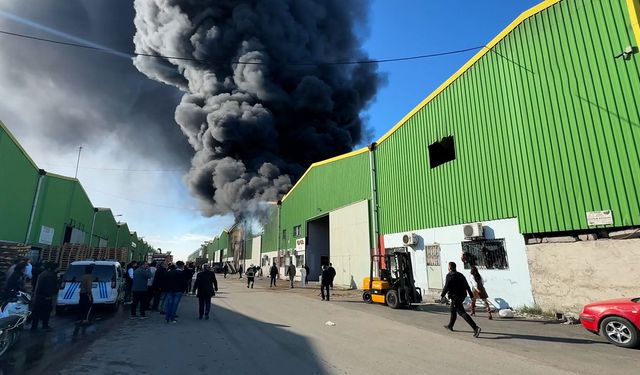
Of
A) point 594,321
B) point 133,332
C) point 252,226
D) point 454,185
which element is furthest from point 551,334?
point 252,226

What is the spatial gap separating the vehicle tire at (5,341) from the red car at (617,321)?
34.5ft

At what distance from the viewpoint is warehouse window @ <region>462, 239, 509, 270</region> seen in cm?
1137

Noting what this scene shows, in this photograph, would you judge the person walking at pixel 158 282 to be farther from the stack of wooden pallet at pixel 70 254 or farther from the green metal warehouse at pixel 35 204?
the stack of wooden pallet at pixel 70 254

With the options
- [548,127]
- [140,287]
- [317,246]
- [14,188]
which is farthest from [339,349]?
[317,246]

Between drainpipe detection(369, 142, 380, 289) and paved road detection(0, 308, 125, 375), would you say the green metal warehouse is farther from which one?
drainpipe detection(369, 142, 380, 289)

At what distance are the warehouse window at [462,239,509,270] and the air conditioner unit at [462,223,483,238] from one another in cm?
36

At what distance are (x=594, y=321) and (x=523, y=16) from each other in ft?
31.0

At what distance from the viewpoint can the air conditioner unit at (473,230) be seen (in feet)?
39.5

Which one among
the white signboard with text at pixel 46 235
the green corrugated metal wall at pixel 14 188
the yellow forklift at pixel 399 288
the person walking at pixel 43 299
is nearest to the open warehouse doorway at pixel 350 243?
the yellow forklift at pixel 399 288

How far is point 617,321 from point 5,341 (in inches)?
420

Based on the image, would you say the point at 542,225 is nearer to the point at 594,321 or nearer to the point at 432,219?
the point at 594,321

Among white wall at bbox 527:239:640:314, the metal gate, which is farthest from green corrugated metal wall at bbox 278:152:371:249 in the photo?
white wall at bbox 527:239:640:314

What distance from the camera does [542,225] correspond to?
402 inches

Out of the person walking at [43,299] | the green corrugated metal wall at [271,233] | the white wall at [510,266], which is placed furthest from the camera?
the green corrugated metal wall at [271,233]
